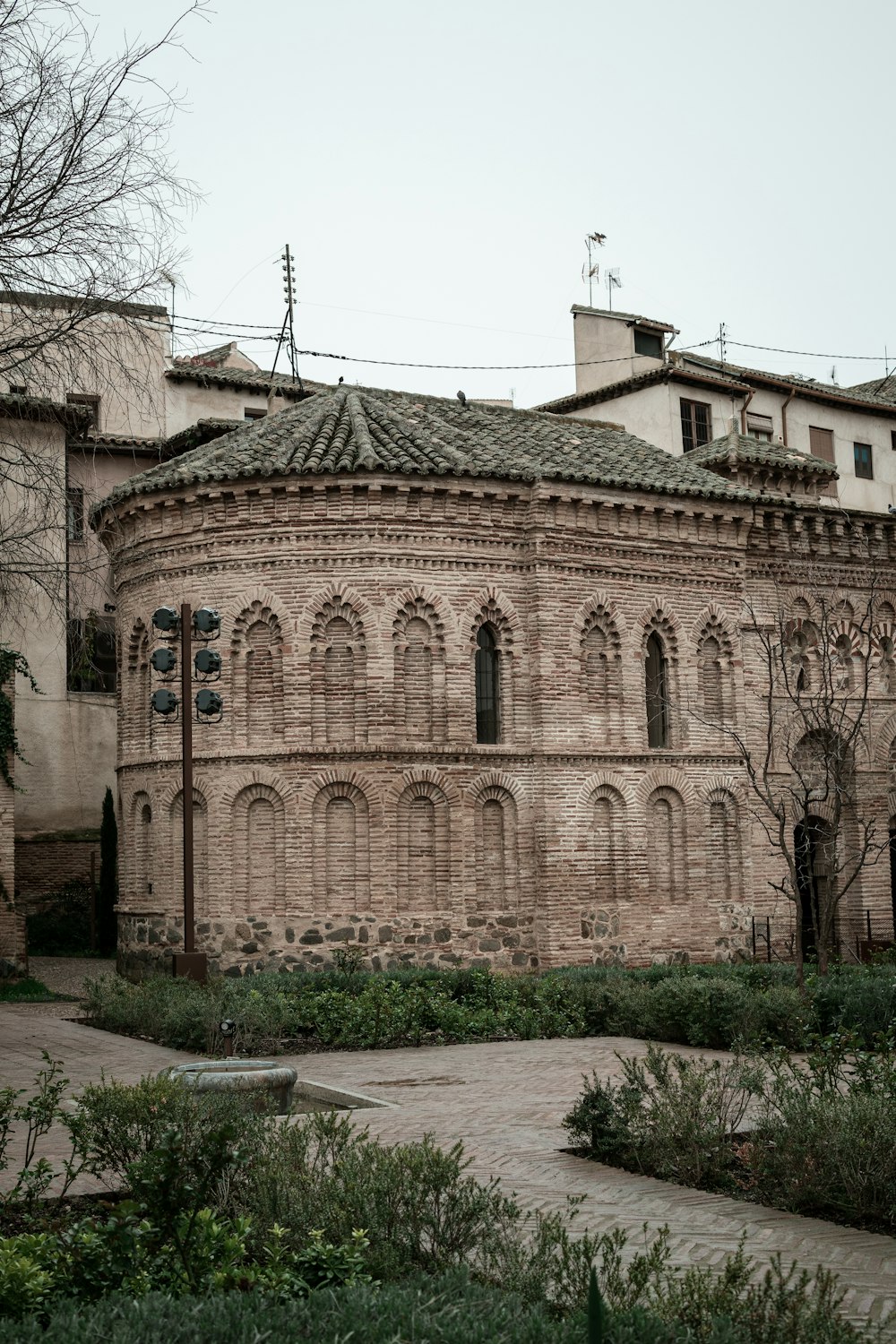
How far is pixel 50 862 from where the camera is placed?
31.6 meters

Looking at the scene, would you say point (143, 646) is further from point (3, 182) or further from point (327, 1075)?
point (3, 182)

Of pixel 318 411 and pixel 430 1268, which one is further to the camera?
pixel 318 411

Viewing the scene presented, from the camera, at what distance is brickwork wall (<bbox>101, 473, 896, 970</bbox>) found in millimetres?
21828

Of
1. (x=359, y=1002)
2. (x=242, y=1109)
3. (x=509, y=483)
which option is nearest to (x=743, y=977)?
(x=359, y=1002)

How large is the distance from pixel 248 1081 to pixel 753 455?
23.4 metres

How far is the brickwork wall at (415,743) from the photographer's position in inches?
859

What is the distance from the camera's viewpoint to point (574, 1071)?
539 inches

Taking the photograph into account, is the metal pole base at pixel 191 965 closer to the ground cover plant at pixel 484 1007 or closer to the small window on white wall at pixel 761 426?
the ground cover plant at pixel 484 1007

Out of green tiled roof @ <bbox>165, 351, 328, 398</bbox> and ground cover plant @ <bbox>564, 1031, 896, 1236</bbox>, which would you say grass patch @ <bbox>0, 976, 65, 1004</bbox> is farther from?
green tiled roof @ <bbox>165, 351, 328, 398</bbox>

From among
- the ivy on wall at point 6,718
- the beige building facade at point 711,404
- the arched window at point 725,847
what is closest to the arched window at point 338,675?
the ivy on wall at point 6,718

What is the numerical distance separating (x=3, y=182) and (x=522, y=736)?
14114mm

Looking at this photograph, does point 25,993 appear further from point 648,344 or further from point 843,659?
point 648,344

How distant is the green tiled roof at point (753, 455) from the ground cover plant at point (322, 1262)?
24353mm

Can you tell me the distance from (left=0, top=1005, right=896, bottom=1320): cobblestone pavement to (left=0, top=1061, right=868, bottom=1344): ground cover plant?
406mm
